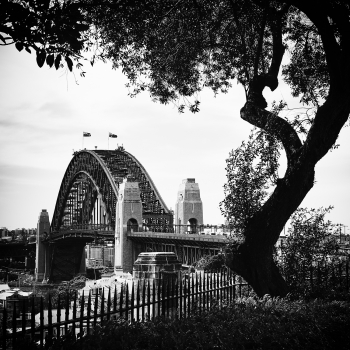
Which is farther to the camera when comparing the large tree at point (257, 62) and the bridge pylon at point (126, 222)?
the bridge pylon at point (126, 222)

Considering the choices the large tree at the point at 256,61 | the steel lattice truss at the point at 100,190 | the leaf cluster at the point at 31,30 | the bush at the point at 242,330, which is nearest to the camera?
the leaf cluster at the point at 31,30

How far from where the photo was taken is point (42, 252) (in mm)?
99500

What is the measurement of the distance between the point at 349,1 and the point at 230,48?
12.8 feet

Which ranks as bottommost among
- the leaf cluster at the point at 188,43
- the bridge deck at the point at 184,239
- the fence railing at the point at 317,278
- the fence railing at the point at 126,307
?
the fence railing at the point at 126,307

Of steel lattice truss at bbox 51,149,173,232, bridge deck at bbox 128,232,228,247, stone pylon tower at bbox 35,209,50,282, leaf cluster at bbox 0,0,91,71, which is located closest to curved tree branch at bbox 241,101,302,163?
leaf cluster at bbox 0,0,91,71

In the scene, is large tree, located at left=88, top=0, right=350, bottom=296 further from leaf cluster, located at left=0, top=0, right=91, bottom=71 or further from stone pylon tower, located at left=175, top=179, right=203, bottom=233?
stone pylon tower, located at left=175, top=179, right=203, bottom=233

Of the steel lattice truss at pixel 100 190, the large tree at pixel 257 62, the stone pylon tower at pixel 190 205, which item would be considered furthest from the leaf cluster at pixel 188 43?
the steel lattice truss at pixel 100 190

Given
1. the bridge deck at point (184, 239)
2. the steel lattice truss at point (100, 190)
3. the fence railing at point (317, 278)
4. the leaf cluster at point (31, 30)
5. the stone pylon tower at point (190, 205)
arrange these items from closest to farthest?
the leaf cluster at point (31, 30) < the fence railing at point (317, 278) < the bridge deck at point (184, 239) < the stone pylon tower at point (190, 205) < the steel lattice truss at point (100, 190)

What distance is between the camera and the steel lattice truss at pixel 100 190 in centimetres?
8550

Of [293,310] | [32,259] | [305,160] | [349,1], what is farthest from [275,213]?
[32,259]

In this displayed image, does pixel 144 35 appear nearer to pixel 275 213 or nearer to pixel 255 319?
pixel 275 213

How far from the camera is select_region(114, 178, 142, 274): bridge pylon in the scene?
65438 millimetres

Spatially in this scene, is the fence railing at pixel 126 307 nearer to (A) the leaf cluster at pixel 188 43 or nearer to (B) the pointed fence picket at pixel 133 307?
(B) the pointed fence picket at pixel 133 307

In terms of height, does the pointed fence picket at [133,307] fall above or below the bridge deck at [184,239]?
below
